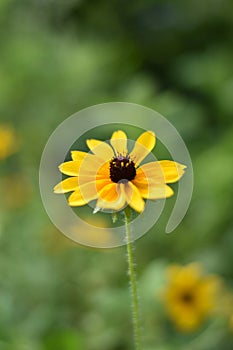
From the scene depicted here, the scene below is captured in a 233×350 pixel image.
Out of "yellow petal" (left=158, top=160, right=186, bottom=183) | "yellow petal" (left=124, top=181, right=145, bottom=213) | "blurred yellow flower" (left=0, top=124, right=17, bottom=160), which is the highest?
"blurred yellow flower" (left=0, top=124, right=17, bottom=160)

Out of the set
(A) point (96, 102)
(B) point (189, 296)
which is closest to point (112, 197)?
(B) point (189, 296)

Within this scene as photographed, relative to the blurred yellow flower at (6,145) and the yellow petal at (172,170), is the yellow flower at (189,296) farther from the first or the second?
the yellow petal at (172,170)

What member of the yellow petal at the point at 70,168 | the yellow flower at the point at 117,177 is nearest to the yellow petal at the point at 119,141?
the yellow flower at the point at 117,177

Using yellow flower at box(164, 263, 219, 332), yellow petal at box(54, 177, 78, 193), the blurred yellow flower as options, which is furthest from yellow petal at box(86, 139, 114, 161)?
the blurred yellow flower

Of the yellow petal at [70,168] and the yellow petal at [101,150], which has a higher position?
the yellow petal at [101,150]

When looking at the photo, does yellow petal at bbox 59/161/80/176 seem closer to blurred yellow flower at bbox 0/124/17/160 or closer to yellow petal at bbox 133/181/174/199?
yellow petal at bbox 133/181/174/199

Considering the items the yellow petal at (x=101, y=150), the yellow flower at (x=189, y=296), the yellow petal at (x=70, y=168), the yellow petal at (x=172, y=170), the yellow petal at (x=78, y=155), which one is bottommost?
the yellow petal at (x=172, y=170)
